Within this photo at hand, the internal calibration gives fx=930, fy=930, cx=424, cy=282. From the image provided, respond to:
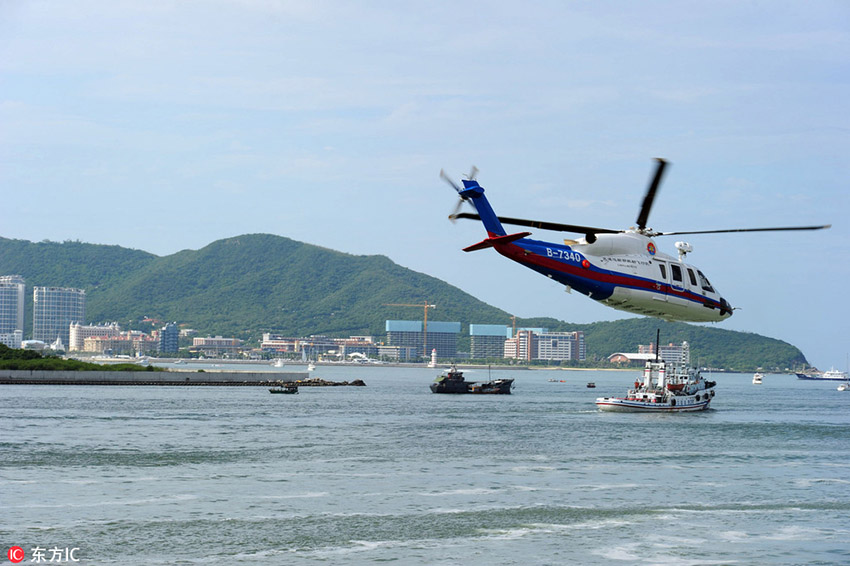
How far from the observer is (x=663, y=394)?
7594cm

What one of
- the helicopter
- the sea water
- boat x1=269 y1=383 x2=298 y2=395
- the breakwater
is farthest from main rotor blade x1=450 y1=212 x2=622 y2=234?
the breakwater

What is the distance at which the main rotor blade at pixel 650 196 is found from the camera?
74.3ft

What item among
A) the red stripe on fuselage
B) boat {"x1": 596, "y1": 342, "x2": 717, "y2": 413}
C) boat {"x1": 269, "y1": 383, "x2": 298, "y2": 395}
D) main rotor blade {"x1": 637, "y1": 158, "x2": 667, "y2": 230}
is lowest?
boat {"x1": 269, "y1": 383, "x2": 298, "y2": 395}

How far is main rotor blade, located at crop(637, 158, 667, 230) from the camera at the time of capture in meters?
22.6

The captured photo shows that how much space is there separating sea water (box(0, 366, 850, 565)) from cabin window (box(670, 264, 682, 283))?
7750 mm

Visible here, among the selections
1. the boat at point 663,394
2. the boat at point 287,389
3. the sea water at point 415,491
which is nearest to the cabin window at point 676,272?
the sea water at point 415,491

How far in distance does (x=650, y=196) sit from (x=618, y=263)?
6.34 feet

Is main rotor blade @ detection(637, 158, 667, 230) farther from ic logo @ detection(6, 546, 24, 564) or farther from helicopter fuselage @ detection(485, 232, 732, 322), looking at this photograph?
ic logo @ detection(6, 546, 24, 564)

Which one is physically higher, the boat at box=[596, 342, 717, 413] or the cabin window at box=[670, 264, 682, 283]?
the cabin window at box=[670, 264, 682, 283]

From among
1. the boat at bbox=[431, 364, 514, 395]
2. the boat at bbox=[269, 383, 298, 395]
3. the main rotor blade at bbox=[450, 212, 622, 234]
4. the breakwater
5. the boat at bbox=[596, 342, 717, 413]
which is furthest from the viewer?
the boat at bbox=[431, 364, 514, 395]

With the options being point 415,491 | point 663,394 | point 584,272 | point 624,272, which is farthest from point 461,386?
point 584,272

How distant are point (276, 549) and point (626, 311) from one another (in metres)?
A: 11.7

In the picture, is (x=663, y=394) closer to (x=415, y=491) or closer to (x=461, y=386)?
(x=461, y=386)

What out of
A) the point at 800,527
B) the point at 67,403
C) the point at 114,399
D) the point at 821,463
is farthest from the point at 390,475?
the point at 114,399
